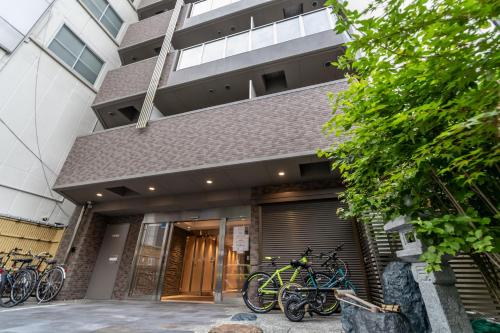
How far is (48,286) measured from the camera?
6.17 metres

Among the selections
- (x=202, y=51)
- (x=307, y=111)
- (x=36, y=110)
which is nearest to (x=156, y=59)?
(x=202, y=51)

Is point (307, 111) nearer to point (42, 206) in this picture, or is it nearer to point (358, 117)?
point (358, 117)

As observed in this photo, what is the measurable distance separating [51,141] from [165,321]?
8562mm

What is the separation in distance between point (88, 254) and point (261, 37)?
10.0 metres

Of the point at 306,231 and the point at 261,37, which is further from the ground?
the point at 261,37

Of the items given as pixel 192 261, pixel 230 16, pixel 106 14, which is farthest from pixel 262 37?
pixel 106 14

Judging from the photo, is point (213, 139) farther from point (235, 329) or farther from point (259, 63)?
point (235, 329)

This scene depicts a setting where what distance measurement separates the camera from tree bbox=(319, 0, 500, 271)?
57.4 inches

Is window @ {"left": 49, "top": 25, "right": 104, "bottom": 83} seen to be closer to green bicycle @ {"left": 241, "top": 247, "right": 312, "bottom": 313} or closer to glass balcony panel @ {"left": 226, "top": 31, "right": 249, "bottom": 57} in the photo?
glass balcony panel @ {"left": 226, "top": 31, "right": 249, "bottom": 57}

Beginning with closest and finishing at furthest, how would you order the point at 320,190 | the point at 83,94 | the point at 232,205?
the point at 320,190 < the point at 232,205 < the point at 83,94

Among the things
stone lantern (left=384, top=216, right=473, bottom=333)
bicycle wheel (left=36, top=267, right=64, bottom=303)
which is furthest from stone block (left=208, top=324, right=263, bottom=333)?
bicycle wheel (left=36, top=267, right=64, bottom=303)

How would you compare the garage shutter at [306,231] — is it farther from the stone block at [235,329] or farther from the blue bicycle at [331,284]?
the stone block at [235,329]

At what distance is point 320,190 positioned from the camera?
6.30m

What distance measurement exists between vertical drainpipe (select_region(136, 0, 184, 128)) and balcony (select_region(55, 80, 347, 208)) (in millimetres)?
395
